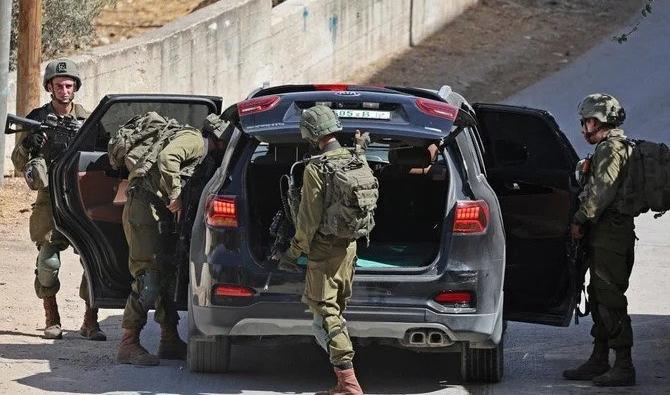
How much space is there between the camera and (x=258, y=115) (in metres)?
8.11

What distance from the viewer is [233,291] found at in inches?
314

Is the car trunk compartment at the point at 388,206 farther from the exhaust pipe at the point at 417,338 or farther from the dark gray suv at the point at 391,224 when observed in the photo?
the exhaust pipe at the point at 417,338

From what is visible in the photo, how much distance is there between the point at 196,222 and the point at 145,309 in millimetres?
904

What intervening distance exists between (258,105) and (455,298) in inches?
58.1

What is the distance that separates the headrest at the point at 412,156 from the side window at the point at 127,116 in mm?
1449

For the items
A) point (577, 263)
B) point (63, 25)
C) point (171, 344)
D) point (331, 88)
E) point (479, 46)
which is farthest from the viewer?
point (479, 46)

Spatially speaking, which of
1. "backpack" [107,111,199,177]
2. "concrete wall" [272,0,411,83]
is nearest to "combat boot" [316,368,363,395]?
"backpack" [107,111,199,177]

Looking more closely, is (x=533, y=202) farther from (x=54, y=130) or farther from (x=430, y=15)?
(x=430, y=15)

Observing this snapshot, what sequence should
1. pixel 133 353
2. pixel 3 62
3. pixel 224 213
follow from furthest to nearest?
pixel 3 62, pixel 133 353, pixel 224 213

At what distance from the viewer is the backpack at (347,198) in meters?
7.60

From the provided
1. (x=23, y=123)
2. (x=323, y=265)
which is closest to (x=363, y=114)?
(x=323, y=265)

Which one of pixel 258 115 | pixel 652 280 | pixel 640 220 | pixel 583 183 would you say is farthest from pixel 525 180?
pixel 640 220

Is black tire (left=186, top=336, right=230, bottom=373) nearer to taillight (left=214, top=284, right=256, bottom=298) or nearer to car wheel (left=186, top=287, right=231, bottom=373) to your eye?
car wheel (left=186, top=287, right=231, bottom=373)

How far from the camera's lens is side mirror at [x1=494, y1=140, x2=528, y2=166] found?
9.53 metres
